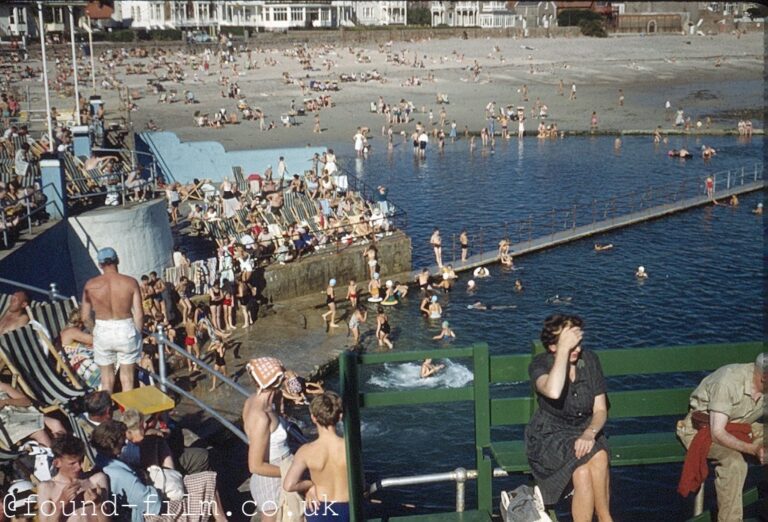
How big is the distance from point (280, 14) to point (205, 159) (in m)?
75.5

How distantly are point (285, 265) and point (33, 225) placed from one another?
7070mm

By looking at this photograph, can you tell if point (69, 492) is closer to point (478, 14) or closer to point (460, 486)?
point (460, 486)

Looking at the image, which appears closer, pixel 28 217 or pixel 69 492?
pixel 69 492

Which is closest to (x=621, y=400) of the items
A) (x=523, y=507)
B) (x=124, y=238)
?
(x=523, y=507)

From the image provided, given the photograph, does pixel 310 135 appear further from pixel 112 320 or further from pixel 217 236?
pixel 112 320

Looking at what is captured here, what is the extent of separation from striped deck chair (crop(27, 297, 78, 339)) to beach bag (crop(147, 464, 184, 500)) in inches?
147

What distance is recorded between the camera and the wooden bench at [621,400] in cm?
515

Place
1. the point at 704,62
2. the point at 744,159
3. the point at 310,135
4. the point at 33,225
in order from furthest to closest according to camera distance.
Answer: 1. the point at 704,62
2. the point at 310,135
3. the point at 744,159
4. the point at 33,225

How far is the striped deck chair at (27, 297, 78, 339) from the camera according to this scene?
9281 millimetres

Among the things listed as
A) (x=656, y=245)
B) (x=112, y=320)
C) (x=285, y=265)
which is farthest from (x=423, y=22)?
(x=112, y=320)

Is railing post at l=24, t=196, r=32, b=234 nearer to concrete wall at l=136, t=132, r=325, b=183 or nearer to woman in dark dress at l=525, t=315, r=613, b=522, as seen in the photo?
woman in dark dress at l=525, t=315, r=613, b=522

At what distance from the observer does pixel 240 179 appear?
30.9 m

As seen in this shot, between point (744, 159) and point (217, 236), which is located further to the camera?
point (744, 159)

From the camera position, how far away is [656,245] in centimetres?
2991
